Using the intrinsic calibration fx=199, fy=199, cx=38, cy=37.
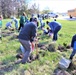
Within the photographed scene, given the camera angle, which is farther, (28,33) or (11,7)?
(11,7)

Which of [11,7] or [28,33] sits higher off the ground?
[28,33]

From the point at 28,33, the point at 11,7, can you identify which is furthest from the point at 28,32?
the point at 11,7

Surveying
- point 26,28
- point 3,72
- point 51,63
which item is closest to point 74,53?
point 51,63

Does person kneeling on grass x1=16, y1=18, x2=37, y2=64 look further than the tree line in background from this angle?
No

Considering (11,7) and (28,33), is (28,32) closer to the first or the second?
(28,33)

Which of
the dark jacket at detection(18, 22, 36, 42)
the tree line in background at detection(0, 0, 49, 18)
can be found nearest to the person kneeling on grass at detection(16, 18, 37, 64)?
the dark jacket at detection(18, 22, 36, 42)

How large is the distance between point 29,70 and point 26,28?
143 centimetres

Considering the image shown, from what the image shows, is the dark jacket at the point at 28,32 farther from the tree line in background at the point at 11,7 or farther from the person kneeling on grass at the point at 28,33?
the tree line in background at the point at 11,7

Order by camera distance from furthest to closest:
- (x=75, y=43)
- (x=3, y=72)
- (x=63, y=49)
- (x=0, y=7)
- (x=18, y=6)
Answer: (x=18, y=6) < (x=0, y=7) < (x=63, y=49) < (x=75, y=43) < (x=3, y=72)

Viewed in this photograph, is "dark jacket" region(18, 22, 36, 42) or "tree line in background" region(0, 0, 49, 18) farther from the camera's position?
"tree line in background" region(0, 0, 49, 18)

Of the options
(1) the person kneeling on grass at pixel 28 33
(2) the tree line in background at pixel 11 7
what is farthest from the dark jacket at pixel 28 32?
(2) the tree line in background at pixel 11 7

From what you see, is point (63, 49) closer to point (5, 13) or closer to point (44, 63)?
point (44, 63)

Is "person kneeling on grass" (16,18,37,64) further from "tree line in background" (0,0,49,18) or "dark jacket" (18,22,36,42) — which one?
"tree line in background" (0,0,49,18)

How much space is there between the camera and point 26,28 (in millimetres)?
6723
